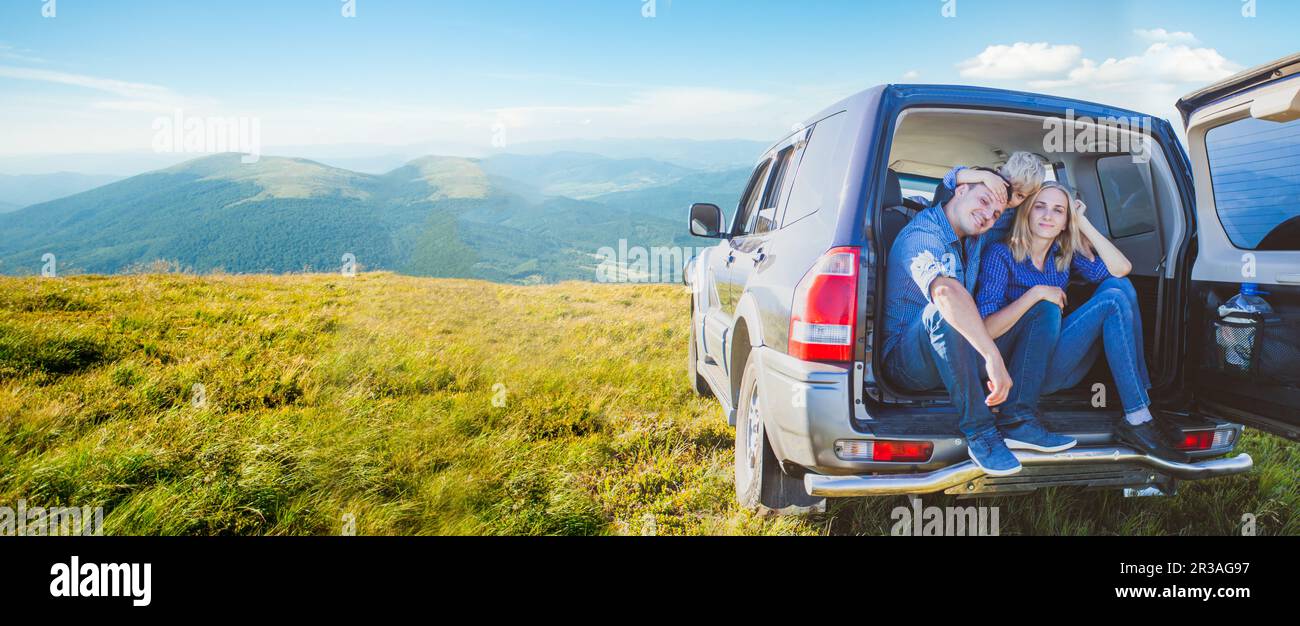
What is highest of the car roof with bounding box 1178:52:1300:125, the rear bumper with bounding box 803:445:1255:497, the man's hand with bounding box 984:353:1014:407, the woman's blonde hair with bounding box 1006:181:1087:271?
the car roof with bounding box 1178:52:1300:125

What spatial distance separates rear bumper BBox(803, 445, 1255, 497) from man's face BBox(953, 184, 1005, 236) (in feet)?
3.05

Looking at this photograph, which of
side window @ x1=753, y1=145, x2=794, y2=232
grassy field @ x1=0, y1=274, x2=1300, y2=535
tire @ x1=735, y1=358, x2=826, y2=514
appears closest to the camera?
tire @ x1=735, y1=358, x2=826, y2=514

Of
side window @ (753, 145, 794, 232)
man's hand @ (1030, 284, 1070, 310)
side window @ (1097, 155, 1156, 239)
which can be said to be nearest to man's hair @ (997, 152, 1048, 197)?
man's hand @ (1030, 284, 1070, 310)

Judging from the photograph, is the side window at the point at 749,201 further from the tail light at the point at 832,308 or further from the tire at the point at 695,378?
the tail light at the point at 832,308

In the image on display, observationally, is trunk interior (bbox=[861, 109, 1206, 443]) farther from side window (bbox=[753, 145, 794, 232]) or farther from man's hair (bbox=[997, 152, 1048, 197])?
side window (bbox=[753, 145, 794, 232])

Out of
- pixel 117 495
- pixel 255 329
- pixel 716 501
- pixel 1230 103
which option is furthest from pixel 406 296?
pixel 1230 103

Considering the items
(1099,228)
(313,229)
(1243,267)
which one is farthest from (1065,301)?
(313,229)

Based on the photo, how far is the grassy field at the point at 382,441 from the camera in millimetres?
3078

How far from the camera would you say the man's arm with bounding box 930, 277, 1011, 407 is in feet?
7.64

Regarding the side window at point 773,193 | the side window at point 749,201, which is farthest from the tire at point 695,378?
the side window at point 773,193

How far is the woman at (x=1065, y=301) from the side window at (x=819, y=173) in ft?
2.65

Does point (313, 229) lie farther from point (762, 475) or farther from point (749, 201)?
point (762, 475)

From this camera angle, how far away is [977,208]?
260 centimetres
